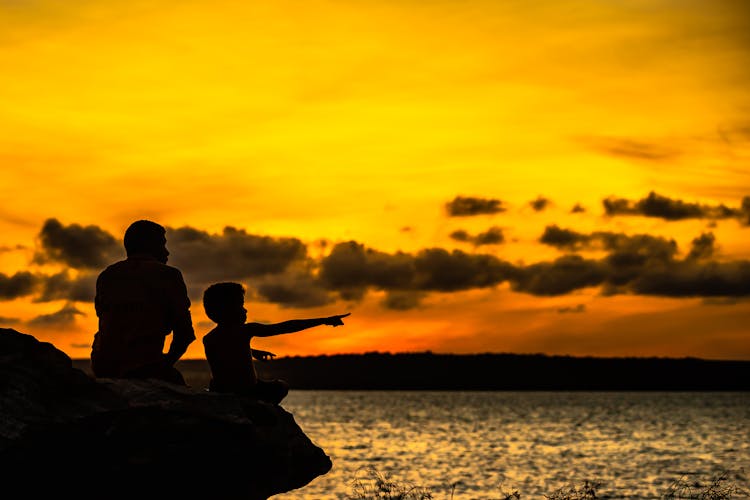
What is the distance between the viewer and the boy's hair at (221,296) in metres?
12.0

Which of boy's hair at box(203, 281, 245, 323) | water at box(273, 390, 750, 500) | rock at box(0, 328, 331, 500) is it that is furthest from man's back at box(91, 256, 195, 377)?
water at box(273, 390, 750, 500)

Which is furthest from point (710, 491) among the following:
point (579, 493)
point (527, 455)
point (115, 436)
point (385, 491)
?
point (527, 455)

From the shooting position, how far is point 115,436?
10.5 m

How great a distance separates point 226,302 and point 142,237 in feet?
3.61

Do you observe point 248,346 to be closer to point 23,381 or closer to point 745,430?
point 23,381

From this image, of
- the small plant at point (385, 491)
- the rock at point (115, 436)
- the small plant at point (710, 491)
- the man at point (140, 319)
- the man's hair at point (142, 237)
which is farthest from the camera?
the small plant at point (710, 491)

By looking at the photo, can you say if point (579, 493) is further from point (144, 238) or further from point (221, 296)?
point (144, 238)

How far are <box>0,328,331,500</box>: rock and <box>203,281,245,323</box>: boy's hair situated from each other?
1055 mm

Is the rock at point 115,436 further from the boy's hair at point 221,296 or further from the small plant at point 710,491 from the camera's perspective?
the small plant at point 710,491

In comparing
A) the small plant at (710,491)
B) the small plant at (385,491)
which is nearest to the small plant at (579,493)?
the small plant at (710,491)

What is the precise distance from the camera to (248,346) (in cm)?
1203

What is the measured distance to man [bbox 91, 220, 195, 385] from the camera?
11602 millimetres

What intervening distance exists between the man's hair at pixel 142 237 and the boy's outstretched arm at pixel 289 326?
136cm

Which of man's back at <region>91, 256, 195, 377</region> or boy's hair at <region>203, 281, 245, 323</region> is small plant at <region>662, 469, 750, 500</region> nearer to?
boy's hair at <region>203, 281, 245, 323</region>
